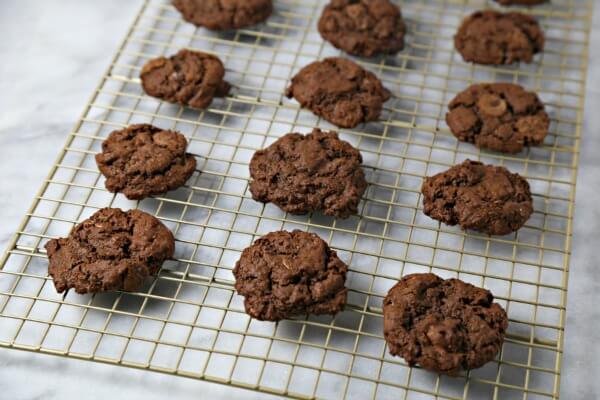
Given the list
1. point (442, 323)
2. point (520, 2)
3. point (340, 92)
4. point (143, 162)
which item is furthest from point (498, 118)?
point (143, 162)

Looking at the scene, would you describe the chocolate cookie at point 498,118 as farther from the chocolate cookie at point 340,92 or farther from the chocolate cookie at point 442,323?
the chocolate cookie at point 442,323

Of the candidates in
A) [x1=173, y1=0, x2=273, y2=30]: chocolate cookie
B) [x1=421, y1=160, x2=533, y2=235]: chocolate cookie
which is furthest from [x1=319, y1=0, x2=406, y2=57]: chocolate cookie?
[x1=421, y1=160, x2=533, y2=235]: chocolate cookie

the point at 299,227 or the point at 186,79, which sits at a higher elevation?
the point at 186,79

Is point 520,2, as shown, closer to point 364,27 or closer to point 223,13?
point 364,27

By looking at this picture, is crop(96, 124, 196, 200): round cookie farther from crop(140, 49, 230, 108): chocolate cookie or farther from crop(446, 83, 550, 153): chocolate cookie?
crop(446, 83, 550, 153): chocolate cookie

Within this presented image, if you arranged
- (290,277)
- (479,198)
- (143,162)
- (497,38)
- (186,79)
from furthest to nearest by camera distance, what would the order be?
(497,38) < (186,79) < (143,162) < (479,198) < (290,277)

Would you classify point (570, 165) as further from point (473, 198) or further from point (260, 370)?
point (260, 370)

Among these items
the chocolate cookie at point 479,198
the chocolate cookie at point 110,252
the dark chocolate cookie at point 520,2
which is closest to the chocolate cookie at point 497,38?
the dark chocolate cookie at point 520,2
